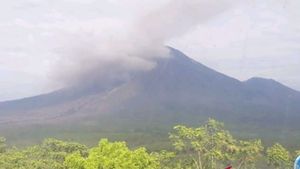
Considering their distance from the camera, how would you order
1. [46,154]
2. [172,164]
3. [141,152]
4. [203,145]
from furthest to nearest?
[46,154] < [172,164] < [203,145] < [141,152]

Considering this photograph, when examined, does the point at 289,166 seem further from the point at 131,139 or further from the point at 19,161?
the point at 131,139

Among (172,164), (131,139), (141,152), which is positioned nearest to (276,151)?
(172,164)

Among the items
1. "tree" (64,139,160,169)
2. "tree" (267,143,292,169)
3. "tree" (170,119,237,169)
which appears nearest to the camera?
"tree" (64,139,160,169)

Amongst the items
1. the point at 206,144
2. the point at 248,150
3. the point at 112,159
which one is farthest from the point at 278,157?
the point at 112,159

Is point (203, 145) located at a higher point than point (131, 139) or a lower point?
lower

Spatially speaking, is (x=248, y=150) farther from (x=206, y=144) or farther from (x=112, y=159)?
(x=112, y=159)

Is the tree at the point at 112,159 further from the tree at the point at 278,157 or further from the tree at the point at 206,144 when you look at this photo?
the tree at the point at 278,157

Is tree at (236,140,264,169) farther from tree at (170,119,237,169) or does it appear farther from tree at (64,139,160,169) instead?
tree at (64,139,160,169)

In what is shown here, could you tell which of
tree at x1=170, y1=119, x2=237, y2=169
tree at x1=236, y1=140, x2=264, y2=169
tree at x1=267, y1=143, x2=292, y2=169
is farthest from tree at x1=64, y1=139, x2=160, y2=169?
tree at x1=267, y1=143, x2=292, y2=169
